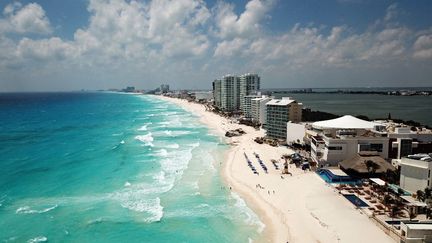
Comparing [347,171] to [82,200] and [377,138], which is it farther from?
[82,200]

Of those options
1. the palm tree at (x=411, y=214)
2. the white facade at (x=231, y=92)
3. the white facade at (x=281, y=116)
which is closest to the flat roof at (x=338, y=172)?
the palm tree at (x=411, y=214)

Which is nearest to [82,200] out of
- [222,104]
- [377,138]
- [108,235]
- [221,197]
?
[108,235]

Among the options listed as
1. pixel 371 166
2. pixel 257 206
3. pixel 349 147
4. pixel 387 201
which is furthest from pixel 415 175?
pixel 257 206

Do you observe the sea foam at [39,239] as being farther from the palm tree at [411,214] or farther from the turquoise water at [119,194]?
the palm tree at [411,214]

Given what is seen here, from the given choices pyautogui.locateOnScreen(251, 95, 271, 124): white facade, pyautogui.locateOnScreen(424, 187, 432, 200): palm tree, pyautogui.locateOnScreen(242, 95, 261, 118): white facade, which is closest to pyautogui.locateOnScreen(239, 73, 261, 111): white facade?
pyautogui.locateOnScreen(242, 95, 261, 118): white facade

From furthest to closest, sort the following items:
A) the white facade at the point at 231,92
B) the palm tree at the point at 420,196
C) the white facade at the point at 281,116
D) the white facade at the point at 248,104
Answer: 1. the white facade at the point at 231,92
2. the white facade at the point at 248,104
3. the white facade at the point at 281,116
4. the palm tree at the point at 420,196

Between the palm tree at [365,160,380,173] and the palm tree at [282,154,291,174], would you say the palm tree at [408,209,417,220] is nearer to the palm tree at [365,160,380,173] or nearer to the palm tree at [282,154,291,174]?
the palm tree at [365,160,380,173]
